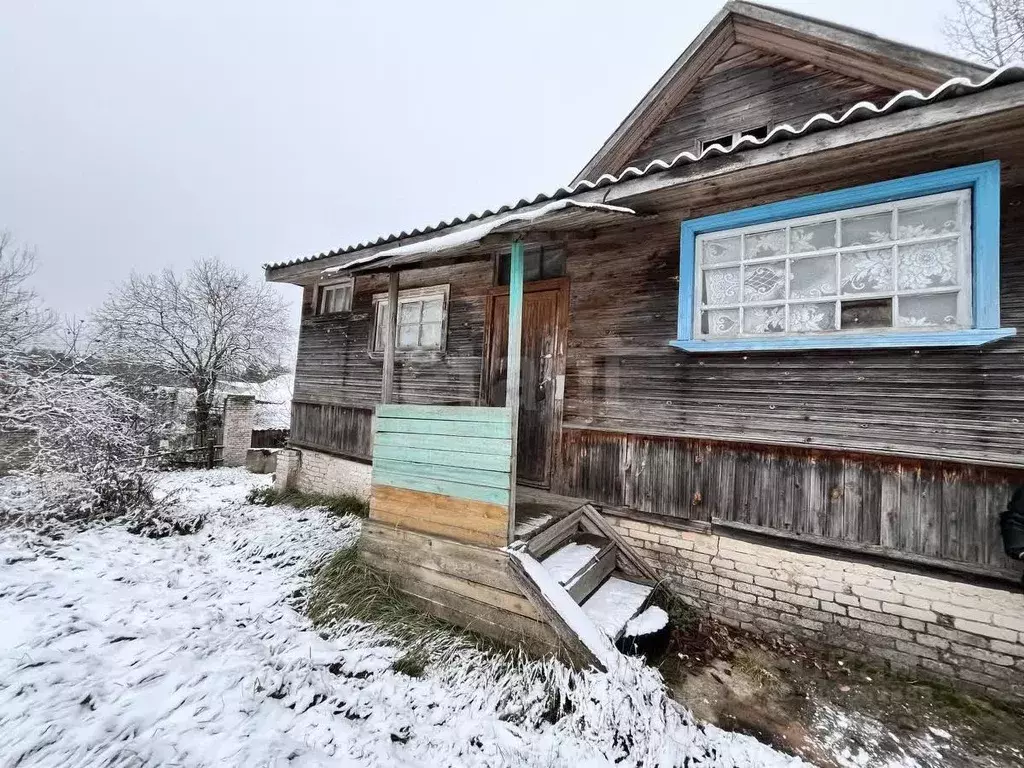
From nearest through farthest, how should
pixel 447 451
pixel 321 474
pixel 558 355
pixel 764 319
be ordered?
1. pixel 764 319
2. pixel 447 451
3. pixel 558 355
4. pixel 321 474

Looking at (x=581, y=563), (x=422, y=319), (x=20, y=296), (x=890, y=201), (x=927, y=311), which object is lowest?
(x=581, y=563)

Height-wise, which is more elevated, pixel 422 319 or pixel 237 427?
pixel 422 319

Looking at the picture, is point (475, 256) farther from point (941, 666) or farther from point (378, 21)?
point (378, 21)

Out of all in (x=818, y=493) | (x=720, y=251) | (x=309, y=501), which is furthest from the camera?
(x=309, y=501)

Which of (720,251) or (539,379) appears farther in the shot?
(539,379)

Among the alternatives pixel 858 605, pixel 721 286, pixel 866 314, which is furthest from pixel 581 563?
pixel 866 314

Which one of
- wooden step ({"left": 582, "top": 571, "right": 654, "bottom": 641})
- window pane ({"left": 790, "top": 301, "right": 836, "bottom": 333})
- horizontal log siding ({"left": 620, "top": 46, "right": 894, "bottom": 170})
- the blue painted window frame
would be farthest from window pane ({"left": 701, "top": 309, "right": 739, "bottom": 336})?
horizontal log siding ({"left": 620, "top": 46, "right": 894, "bottom": 170})

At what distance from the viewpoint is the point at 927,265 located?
10.3 feet

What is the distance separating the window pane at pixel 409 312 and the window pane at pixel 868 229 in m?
4.86

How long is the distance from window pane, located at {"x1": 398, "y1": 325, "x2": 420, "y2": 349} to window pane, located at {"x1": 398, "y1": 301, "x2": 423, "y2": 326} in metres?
0.09

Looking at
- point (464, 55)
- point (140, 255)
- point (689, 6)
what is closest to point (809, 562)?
point (140, 255)

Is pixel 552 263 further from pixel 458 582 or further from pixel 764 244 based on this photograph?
pixel 458 582

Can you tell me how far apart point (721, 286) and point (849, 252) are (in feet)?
3.05

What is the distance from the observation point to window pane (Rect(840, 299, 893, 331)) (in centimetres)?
327
